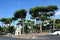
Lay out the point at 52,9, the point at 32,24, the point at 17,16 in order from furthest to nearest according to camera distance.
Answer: the point at 32,24 < the point at 17,16 < the point at 52,9

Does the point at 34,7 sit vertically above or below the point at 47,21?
above

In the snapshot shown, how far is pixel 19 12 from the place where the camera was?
48.6 metres

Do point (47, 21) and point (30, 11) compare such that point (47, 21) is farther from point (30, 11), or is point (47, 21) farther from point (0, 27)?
point (0, 27)

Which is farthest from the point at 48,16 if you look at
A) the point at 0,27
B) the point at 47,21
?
the point at 0,27

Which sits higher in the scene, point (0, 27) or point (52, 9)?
point (52, 9)

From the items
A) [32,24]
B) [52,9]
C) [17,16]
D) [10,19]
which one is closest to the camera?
[52,9]

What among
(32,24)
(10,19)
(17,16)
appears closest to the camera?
(17,16)

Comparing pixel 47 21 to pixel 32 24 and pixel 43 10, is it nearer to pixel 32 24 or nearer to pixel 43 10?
pixel 43 10

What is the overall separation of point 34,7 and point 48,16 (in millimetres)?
5317

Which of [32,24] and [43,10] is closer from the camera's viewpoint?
[43,10]

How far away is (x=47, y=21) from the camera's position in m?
52.8

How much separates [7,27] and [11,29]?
2.22 m

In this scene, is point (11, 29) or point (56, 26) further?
point (11, 29)

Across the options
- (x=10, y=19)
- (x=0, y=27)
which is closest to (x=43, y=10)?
(x=10, y=19)
